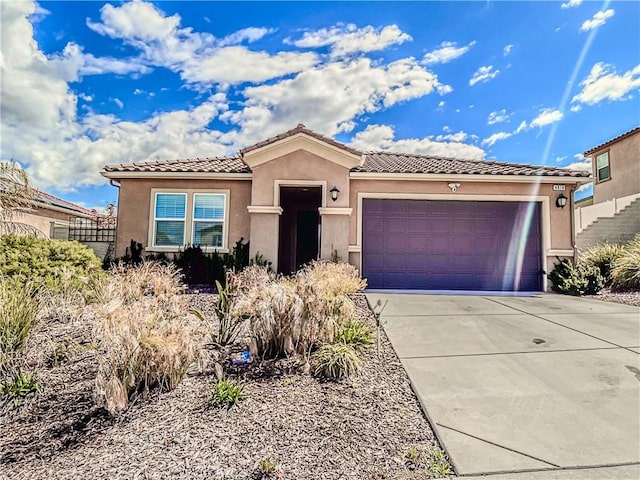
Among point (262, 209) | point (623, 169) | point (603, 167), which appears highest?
point (603, 167)

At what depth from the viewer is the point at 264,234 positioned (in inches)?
461

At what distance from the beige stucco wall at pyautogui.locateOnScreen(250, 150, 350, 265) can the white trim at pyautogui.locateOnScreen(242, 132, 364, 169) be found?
135 mm

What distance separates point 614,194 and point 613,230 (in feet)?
20.3

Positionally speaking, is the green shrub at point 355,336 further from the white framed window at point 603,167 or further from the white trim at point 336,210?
the white framed window at point 603,167

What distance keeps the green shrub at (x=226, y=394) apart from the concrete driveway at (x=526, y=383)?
217cm

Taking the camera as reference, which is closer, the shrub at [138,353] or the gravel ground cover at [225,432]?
the gravel ground cover at [225,432]

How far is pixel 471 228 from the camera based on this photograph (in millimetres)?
12375

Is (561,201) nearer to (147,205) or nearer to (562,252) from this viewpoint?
(562,252)

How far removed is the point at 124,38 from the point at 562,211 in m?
15.6

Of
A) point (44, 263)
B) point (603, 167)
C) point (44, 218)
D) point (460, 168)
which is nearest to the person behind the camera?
point (44, 263)

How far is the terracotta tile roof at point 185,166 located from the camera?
12.1 m

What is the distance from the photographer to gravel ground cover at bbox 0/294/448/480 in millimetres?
3012

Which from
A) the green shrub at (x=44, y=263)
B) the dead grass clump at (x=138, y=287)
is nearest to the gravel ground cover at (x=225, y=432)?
the dead grass clump at (x=138, y=287)

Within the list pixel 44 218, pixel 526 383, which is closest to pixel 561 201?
pixel 526 383
